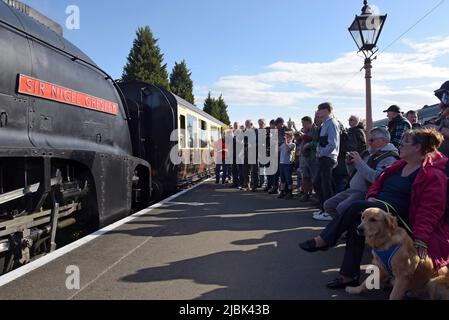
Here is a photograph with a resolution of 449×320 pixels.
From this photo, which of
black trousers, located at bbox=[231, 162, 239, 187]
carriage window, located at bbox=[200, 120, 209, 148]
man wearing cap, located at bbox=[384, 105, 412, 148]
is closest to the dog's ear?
man wearing cap, located at bbox=[384, 105, 412, 148]

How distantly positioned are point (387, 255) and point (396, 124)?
3.62 m

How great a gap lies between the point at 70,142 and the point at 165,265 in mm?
1993

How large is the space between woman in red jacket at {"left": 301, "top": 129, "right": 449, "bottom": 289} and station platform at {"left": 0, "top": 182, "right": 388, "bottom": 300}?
0.35 metres

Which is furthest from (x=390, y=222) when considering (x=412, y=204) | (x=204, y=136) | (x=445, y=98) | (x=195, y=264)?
(x=204, y=136)

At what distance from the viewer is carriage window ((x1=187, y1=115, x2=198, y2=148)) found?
11383 millimetres

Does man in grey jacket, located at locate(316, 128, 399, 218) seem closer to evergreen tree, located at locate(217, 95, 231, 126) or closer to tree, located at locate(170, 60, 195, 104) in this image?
tree, located at locate(170, 60, 195, 104)

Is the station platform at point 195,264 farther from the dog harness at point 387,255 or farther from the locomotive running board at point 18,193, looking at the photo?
the locomotive running board at point 18,193

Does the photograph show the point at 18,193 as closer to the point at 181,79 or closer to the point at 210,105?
the point at 181,79

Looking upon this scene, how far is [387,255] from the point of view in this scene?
3133 millimetres

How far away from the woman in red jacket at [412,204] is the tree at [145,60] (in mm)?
36849

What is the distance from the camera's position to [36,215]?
4.20m

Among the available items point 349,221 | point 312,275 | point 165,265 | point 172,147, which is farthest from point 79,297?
point 172,147

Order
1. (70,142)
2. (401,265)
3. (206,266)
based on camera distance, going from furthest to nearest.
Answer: (70,142) → (206,266) → (401,265)
